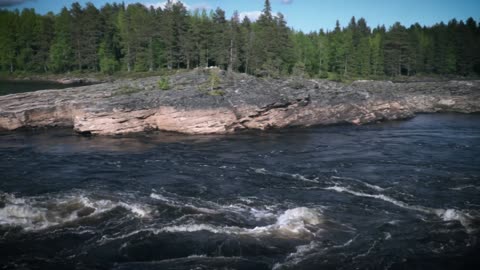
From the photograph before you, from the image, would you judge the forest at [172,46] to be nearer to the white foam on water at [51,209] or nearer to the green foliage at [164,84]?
the green foliage at [164,84]

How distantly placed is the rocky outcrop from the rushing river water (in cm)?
297

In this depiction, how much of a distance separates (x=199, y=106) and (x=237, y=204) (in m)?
17.4

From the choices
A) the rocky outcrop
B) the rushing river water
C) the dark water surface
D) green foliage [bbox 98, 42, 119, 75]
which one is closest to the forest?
green foliage [bbox 98, 42, 119, 75]

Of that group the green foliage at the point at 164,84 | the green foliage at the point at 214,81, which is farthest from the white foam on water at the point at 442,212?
the green foliage at the point at 164,84

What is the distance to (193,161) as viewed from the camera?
87.8ft

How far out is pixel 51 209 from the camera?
17656mm

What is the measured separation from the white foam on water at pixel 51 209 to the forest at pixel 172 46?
6095 centimetres

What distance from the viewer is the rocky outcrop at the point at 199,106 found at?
1367 inches

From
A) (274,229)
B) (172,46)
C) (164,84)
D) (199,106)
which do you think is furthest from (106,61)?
(274,229)

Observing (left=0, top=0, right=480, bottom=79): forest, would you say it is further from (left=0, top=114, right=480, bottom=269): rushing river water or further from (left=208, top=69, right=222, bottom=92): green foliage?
(left=0, top=114, right=480, bottom=269): rushing river water

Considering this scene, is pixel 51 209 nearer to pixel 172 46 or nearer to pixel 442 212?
pixel 442 212

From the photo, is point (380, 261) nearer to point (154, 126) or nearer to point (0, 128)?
point (154, 126)

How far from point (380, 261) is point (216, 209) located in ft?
24.1

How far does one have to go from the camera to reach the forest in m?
80.9
